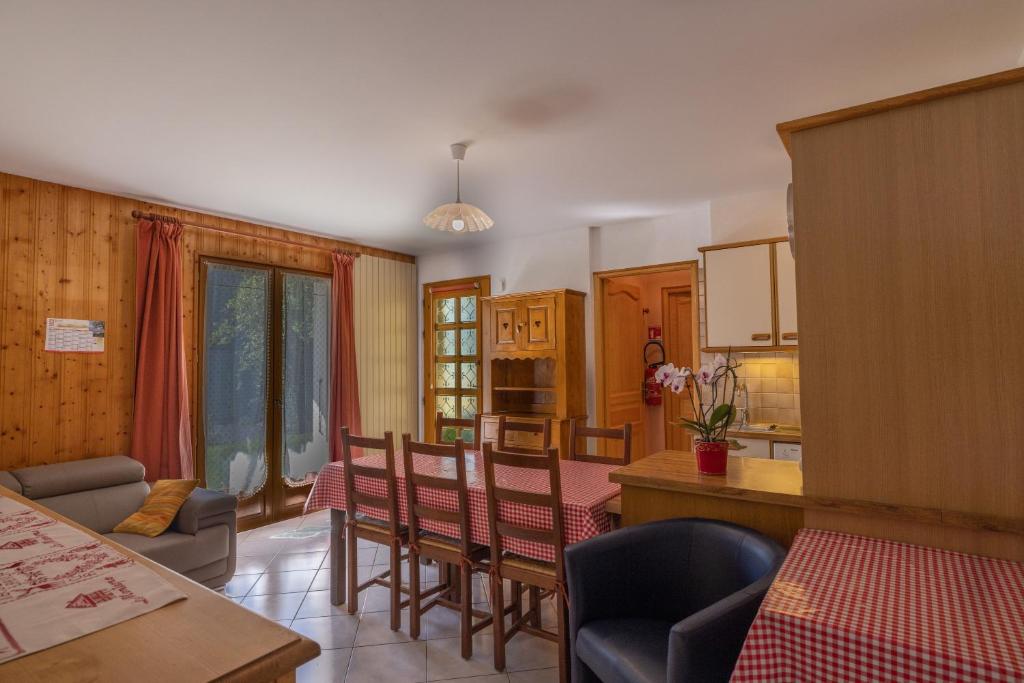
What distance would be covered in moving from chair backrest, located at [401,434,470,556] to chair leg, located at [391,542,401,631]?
0.53 ft

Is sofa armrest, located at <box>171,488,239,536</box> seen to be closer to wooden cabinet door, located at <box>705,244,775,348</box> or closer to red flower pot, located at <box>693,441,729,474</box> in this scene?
red flower pot, located at <box>693,441,729,474</box>

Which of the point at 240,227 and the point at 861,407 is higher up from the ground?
the point at 240,227

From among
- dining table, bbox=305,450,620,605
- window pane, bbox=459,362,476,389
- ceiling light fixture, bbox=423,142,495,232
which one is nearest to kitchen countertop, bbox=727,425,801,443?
dining table, bbox=305,450,620,605

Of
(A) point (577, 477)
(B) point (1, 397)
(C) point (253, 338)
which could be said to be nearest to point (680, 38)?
(A) point (577, 477)

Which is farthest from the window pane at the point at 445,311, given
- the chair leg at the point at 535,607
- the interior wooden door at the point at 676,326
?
the chair leg at the point at 535,607

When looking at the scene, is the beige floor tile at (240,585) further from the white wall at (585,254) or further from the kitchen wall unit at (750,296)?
the kitchen wall unit at (750,296)

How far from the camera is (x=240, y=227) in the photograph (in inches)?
175

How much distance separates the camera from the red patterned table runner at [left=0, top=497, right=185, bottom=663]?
84 cm

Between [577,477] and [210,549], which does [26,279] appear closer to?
[210,549]

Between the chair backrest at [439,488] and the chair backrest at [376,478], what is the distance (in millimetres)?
100

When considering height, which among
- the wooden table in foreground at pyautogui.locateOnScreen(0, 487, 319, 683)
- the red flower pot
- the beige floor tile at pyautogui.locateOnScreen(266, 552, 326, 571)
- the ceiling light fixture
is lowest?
the beige floor tile at pyautogui.locateOnScreen(266, 552, 326, 571)

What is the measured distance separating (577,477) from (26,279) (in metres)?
3.56

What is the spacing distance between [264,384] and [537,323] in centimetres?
236

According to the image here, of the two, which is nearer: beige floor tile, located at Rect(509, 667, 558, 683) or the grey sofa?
beige floor tile, located at Rect(509, 667, 558, 683)
